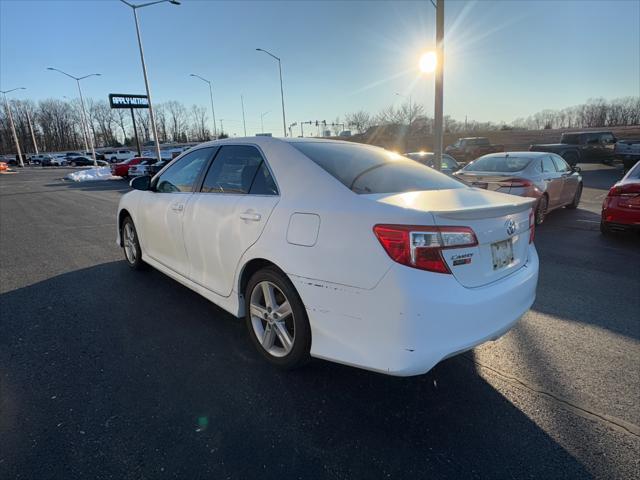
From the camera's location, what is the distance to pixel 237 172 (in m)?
3.16

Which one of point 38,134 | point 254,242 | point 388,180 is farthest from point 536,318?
point 38,134

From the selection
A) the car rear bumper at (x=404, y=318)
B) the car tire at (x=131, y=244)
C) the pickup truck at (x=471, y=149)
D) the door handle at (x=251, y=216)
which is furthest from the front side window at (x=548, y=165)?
the pickup truck at (x=471, y=149)

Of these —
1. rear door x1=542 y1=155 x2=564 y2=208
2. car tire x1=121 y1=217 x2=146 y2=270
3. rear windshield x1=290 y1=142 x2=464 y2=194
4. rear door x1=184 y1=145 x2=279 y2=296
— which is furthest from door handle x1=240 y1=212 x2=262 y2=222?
rear door x1=542 y1=155 x2=564 y2=208

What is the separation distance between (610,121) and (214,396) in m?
106

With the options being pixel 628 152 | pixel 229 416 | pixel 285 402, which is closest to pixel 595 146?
pixel 628 152

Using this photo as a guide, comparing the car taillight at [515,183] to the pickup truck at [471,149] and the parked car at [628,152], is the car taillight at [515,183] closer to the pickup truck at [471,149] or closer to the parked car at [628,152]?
the parked car at [628,152]

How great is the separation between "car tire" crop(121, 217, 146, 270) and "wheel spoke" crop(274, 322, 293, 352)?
117 inches

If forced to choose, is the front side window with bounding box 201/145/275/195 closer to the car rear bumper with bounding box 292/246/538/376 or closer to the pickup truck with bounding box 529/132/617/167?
the car rear bumper with bounding box 292/246/538/376

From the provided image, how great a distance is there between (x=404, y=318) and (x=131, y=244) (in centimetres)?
435

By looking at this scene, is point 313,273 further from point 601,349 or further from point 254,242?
point 601,349

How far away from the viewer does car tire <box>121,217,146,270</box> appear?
4.88 metres

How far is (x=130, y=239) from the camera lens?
5.08m

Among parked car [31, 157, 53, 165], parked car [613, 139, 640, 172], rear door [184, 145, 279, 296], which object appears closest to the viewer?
rear door [184, 145, 279, 296]

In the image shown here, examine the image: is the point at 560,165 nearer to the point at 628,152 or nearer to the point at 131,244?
the point at 131,244
